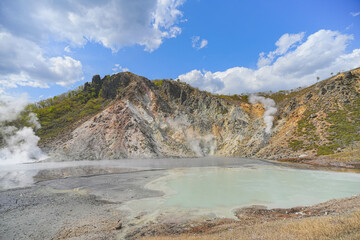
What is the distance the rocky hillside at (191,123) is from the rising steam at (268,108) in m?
1.65

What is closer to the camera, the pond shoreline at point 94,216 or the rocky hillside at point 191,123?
the pond shoreline at point 94,216

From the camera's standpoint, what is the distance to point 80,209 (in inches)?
576

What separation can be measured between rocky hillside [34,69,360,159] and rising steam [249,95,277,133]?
1651mm

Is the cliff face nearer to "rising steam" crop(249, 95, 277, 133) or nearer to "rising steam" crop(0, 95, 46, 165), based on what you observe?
"rising steam" crop(249, 95, 277, 133)

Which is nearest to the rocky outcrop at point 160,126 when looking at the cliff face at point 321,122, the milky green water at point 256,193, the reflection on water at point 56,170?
the cliff face at point 321,122

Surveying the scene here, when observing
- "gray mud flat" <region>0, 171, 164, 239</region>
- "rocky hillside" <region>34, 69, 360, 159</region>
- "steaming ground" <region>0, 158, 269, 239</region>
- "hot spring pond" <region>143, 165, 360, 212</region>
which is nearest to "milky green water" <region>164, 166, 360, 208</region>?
"hot spring pond" <region>143, 165, 360, 212</region>

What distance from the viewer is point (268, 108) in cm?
8062

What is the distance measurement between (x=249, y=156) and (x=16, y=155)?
7021 centimetres

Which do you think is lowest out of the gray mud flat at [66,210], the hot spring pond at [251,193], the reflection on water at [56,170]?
the reflection on water at [56,170]

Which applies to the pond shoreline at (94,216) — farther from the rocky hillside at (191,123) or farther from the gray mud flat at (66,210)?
the rocky hillside at (191,123)

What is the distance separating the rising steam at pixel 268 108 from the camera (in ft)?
235

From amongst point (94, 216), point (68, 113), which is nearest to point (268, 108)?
point (94, 216)

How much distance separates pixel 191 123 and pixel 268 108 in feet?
109

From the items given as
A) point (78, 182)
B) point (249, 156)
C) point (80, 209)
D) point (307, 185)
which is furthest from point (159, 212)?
point (249, 156)
